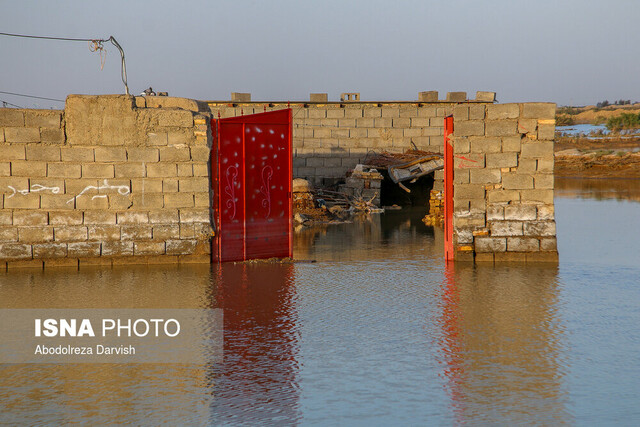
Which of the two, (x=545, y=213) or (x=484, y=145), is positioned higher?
(x=484, y=145)

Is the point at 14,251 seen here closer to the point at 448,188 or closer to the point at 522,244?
the point at 448,188

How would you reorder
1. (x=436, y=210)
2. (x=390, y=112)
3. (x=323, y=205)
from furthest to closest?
(x=390, y=112) → (x=323, y=205) → (x=436, y=210)

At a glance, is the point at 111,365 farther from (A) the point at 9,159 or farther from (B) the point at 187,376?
(A) the point at 9,159

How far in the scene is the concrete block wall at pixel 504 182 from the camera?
38.0 ft

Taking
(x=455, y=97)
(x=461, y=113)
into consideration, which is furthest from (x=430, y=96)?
(x=461, y=113)

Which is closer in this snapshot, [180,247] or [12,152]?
[12,152]

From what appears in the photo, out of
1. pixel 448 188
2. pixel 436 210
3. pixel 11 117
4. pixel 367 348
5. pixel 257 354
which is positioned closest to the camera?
pixel 257 354

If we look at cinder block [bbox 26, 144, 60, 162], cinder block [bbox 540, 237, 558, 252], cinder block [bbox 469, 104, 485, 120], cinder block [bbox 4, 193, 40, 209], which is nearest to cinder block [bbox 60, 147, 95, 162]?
cinder block [bbox 26, 144, 60, 162]

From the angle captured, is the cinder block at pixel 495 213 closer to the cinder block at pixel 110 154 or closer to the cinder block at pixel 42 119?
the cinder block at pixel 110 154

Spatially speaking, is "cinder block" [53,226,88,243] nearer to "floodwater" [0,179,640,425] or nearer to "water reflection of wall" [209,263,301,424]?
"floodwater" [0,179,640,425]

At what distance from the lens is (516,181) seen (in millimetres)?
11641

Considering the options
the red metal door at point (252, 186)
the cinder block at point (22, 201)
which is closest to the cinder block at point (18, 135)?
the cinder block at point (22, 201)

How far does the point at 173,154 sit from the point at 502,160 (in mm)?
5384

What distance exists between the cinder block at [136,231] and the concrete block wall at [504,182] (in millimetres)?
5074
